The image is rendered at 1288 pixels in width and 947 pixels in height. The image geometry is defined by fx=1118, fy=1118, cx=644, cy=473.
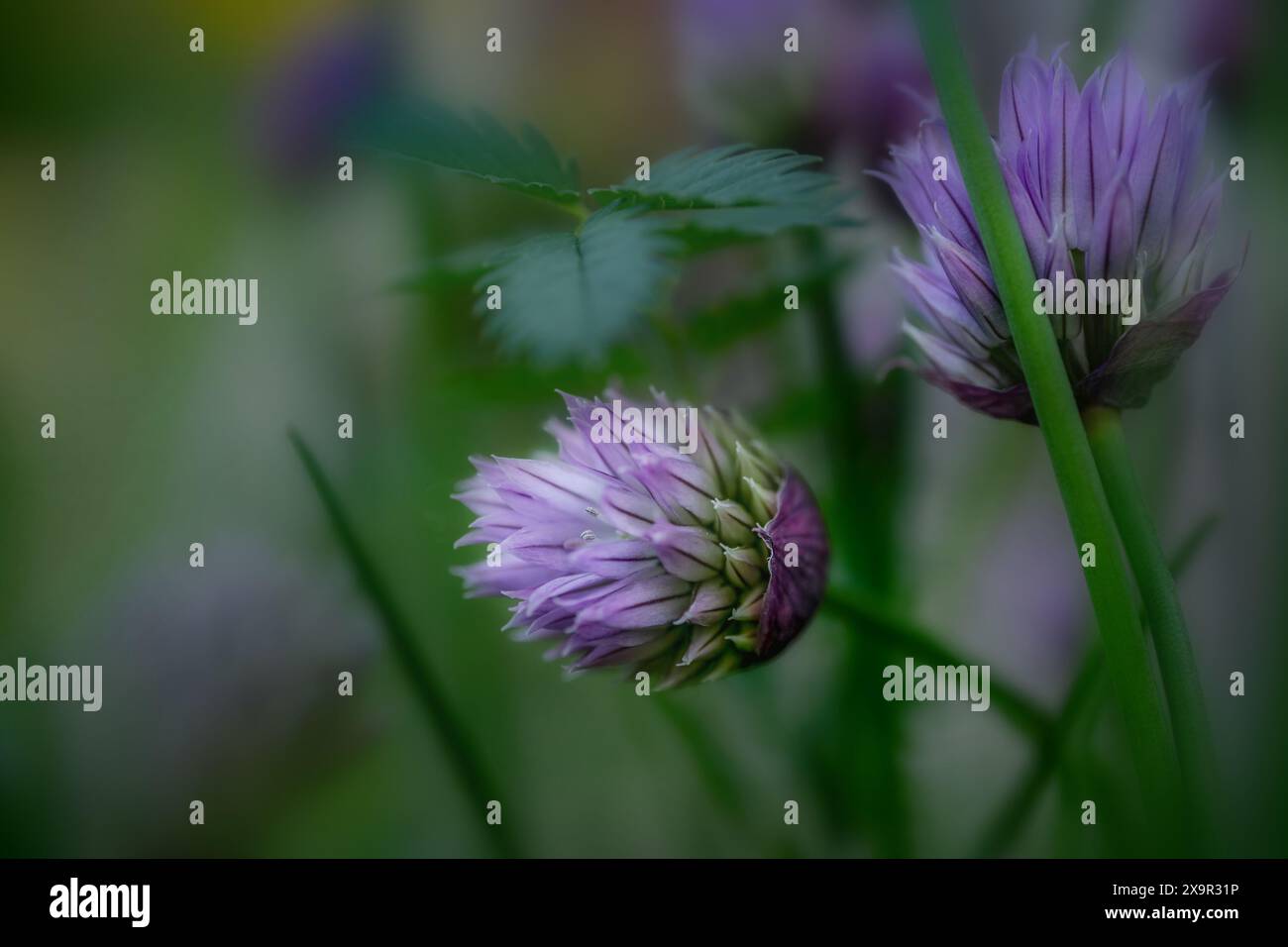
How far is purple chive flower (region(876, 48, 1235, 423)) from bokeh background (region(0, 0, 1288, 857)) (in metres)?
0.14

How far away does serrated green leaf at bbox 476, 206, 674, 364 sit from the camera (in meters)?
0.25

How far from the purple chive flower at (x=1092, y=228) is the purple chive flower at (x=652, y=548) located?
0.07 meters

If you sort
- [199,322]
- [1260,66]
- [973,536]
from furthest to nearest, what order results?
[199,322]
[973,536]
[1260,66]

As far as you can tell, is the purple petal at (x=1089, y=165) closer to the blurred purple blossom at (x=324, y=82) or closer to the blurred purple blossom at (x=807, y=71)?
the blurred purple blossom at (x=807, y=71)

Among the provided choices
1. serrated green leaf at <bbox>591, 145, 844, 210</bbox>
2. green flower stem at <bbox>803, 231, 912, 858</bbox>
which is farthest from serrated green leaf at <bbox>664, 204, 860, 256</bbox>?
green flower stem at <bbox>803, 231, 912, 858</bbox>

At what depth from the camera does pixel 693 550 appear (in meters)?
0.32

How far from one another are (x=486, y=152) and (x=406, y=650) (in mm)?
153

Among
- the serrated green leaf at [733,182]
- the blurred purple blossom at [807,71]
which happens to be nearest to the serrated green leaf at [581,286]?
the serrated green leaf at [733,182]

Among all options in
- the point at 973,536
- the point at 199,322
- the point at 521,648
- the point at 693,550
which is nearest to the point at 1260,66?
the point at 973,536

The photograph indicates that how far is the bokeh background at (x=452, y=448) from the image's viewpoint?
488 mm

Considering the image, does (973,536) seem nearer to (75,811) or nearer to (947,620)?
(947,620)

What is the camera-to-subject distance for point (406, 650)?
347 millimetres

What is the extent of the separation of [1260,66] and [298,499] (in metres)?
0.52

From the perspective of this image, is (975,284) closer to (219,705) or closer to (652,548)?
(652,548)
